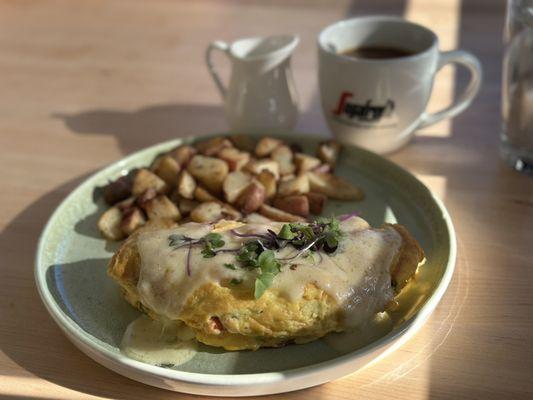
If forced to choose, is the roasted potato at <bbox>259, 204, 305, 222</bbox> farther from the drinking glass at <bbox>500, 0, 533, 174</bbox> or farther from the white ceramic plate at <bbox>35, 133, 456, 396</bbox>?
the drinking glass at <bbox>500, 0, 533, 174</bbox>

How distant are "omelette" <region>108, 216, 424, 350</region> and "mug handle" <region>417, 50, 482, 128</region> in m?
0.65

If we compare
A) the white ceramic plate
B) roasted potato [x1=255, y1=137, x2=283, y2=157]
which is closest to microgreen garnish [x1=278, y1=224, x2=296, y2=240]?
the white ceramic plate

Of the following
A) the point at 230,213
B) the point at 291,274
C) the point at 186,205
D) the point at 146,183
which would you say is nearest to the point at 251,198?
the point at 230,213

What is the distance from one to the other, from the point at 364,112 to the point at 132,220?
2.03ft

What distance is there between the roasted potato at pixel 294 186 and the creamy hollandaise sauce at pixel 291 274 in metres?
0.34

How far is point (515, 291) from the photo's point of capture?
1261 millimetres

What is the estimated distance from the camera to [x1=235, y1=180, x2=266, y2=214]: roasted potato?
142cm

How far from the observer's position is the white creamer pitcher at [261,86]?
5.55 ft

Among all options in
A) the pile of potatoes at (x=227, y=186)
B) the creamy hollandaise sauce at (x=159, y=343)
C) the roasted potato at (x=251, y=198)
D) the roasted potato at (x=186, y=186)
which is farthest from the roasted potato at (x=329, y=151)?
the creamy hollandaise sauce at (x=159, y=343)

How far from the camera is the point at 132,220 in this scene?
1.40 meters

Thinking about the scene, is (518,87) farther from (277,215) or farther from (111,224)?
(111,224)

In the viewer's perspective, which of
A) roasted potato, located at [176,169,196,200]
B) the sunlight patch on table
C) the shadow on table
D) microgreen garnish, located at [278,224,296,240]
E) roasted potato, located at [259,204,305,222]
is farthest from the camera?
the shadow on table

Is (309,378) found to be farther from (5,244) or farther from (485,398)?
(5,244)

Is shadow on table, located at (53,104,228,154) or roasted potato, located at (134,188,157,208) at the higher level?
roasted potato, located at (134,188,157,208)
